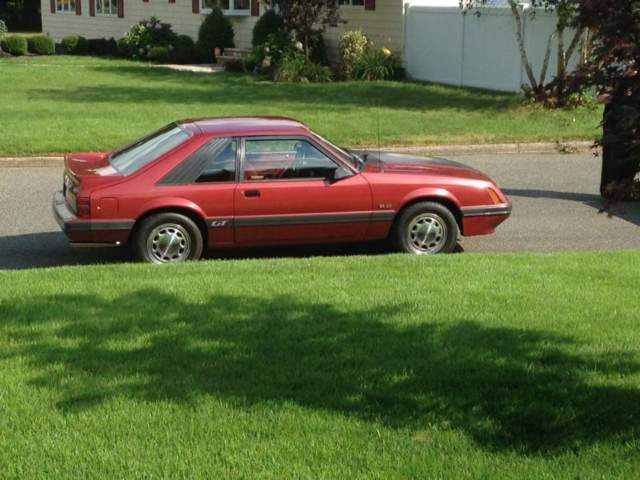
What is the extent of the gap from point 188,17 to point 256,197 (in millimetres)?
28759

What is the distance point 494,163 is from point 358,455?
1296cm

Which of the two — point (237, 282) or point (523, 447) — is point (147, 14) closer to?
point (237, 282)

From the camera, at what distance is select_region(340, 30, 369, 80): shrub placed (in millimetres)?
28562

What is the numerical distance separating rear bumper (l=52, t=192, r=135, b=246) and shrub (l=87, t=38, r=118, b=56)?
103ft

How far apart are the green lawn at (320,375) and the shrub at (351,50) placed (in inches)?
792

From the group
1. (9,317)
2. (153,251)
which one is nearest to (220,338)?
(9,317)

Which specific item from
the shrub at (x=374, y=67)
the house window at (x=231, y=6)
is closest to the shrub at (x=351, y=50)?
the shrub at (x=374, y=67)

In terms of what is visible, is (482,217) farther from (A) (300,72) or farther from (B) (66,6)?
(B) (66,6)

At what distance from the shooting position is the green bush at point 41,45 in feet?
140

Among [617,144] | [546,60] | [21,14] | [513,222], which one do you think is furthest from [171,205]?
[21,14]

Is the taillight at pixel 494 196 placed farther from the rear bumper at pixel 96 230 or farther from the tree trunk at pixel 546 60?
the tree trunk at pixel 546 60

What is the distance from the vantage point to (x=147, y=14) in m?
40.2

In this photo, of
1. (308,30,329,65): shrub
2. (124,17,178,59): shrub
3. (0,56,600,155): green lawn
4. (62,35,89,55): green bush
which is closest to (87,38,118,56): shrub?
(62,35,89,55): green bush

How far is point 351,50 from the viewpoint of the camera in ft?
94.7
